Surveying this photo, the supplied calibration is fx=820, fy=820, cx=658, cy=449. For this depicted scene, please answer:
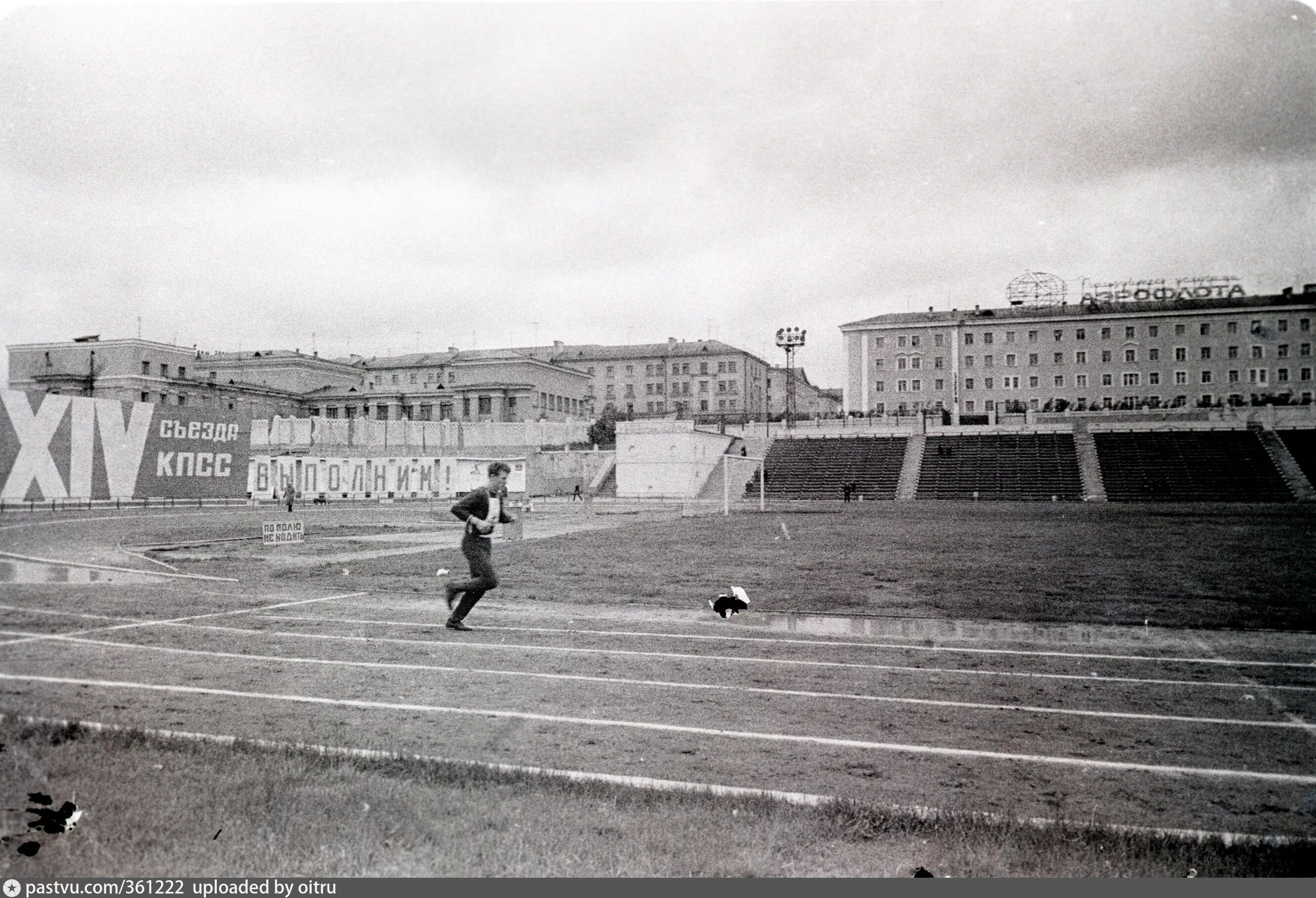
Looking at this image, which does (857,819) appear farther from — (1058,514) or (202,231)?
(1058,514)

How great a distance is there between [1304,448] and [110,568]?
404 inches

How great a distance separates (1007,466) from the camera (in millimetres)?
14109

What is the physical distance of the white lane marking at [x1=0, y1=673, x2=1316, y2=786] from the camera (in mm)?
4402

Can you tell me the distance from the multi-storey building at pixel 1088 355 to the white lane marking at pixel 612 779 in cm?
408

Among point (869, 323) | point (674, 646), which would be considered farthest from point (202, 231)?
point (869, 323)

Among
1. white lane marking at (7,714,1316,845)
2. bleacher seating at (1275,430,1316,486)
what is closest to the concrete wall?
bleacher seating at (1275,430,1316,486)

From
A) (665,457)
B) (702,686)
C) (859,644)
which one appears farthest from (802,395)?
(665,457)

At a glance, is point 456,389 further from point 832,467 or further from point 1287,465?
point 832,467

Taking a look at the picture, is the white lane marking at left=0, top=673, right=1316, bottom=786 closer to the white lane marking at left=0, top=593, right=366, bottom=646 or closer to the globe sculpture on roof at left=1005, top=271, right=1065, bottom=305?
the white lane marking at left=0, top=593, right=366, bottom=646

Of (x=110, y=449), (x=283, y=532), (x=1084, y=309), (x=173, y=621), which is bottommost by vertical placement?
(x=173, y=621)

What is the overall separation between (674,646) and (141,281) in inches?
201

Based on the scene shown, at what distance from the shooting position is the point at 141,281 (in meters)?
6.09

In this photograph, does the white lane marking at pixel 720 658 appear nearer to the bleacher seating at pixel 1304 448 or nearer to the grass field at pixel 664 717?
the grass field at pixel 664 717

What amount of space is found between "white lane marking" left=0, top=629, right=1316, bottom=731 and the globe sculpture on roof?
3.61 metres
